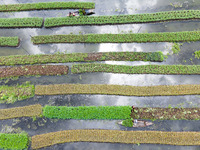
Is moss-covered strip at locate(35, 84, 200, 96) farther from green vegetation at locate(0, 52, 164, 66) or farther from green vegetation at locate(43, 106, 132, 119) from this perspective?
green vegetation at locate(0, 52, 164, 66)

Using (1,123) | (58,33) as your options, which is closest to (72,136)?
(1,123)

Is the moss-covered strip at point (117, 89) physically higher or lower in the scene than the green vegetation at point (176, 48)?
lower

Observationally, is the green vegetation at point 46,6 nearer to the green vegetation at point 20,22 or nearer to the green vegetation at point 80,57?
the green vegetation at point 20,22

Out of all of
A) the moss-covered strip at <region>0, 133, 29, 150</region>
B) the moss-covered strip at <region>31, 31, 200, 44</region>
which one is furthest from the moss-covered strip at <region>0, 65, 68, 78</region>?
the moss-covered strip at <region>0, 133, 29, 150</region>

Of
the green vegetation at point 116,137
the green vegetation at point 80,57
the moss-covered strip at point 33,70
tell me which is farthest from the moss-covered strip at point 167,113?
the moss-covered strip at point 33,70

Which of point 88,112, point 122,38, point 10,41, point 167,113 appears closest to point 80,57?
point 122,38

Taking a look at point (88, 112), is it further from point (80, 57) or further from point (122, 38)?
point (122, 38)
